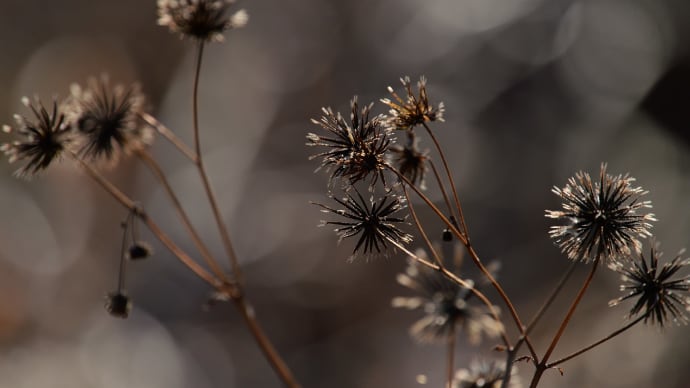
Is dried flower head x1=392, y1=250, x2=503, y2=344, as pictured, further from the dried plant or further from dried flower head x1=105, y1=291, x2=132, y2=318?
dried flower head x1=105, y1=291, x2=132, y2=318

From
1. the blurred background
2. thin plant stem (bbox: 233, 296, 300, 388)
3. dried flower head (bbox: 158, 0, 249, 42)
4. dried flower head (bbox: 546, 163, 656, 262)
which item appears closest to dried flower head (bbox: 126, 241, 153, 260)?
thin plant stem (bbox: 233, 296, 300, 388)

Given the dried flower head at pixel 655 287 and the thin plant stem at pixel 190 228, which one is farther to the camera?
the thin plant stem at pixel 190 228

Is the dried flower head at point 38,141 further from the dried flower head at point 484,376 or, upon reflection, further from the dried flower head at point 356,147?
the dried flower head at point 484,376

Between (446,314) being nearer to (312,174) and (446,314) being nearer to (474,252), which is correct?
(474,252)

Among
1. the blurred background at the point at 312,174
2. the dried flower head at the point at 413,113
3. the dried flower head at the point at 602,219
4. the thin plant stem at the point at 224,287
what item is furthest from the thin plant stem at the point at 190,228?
the blurred background at the point at 312,174

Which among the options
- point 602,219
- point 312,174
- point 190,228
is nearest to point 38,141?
point 190,228

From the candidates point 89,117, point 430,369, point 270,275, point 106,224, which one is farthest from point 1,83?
point 89,117

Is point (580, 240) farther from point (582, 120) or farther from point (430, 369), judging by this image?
point (582, 120)
